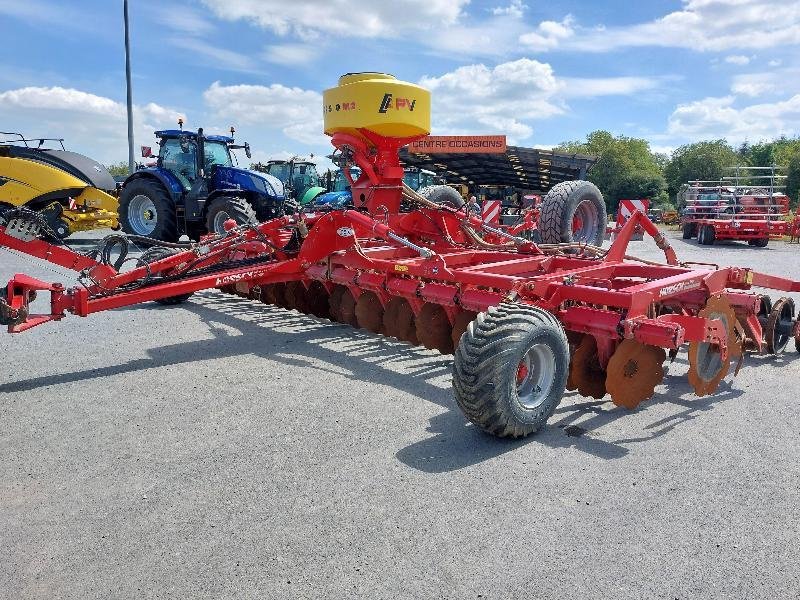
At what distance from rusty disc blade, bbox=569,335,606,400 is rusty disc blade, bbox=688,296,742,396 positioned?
0.52m

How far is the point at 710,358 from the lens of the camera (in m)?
4.02

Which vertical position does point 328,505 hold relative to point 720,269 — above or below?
below

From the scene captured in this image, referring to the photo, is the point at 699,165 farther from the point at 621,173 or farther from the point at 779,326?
the point at 779,326

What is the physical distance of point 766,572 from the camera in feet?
7.27

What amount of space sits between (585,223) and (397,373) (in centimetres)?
400

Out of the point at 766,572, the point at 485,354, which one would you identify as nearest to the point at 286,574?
the point at 485,354

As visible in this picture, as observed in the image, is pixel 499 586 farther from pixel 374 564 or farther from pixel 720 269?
pixel 720 269

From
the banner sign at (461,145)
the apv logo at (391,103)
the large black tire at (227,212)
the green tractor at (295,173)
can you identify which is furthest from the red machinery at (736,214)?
the apv logo at (391,103)

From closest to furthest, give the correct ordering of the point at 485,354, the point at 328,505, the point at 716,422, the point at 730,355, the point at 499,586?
the point at 499,586 → the point at 328,505 → the point at 485,354 → the point at 716,422 → the point at 730,355

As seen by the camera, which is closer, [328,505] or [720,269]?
[328,505]

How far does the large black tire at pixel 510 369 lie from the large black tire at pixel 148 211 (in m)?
10.2

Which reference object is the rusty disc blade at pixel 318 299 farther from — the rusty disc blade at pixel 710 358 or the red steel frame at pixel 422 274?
the rusty disc blade at pixel 710 358

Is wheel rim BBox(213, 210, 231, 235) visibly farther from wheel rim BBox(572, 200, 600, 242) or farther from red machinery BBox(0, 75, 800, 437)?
wheel rim BBox(572, 200, 600, 242)

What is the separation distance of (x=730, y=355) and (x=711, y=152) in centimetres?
4658
